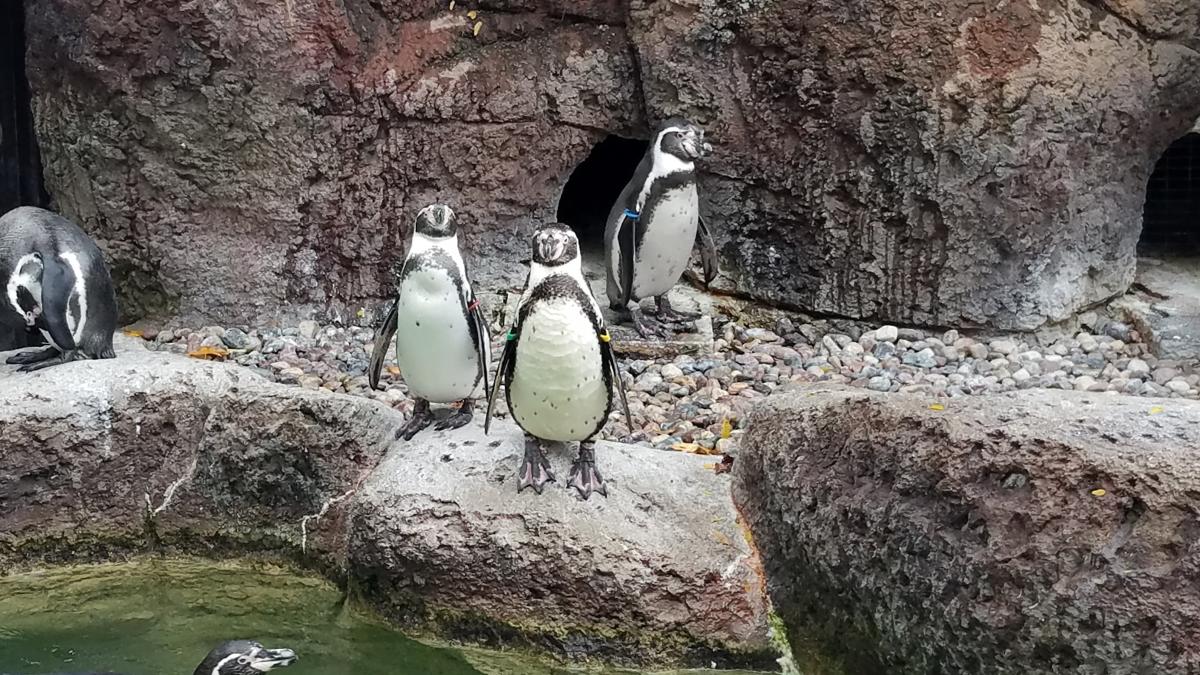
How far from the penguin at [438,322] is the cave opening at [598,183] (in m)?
3.81

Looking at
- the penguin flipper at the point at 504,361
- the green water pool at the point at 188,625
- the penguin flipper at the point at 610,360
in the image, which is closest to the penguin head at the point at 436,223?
the penguin flipper at the point at 504,361

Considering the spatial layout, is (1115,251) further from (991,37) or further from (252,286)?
(252,286)

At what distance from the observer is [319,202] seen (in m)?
6.19

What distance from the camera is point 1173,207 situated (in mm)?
6824

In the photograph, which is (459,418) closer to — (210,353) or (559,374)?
(559,374)

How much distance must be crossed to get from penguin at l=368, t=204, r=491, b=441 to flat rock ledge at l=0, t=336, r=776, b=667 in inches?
7.1

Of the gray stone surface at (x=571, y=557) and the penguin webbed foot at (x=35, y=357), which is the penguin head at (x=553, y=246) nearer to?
the gray stone surface at (x=571, y=557)

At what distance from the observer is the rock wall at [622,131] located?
5.64m

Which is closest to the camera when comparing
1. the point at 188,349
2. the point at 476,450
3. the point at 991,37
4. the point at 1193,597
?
the point at 1193,597

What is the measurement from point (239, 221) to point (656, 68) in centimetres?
215

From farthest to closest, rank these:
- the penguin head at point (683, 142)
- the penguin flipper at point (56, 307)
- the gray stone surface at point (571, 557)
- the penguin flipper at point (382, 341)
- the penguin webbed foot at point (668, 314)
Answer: the penguin webbed foot at point (668, 314)
the penguin head at point (683, 142)
the penguin flipper at point (56, 307)
the penguin flipper at point (382, 341)
the gray stone surface at point (571, 557)

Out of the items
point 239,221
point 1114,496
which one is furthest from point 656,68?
point 1114,496

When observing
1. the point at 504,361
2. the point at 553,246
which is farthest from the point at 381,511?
the point at 553,246

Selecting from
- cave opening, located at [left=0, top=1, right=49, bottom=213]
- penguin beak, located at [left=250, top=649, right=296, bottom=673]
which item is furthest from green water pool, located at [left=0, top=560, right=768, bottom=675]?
cave opening, located at [left=0, top=1, right=49, bottom=213]
